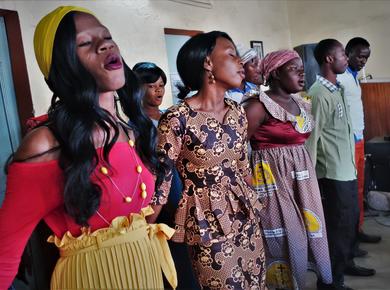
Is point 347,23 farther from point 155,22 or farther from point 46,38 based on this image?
point 46,38

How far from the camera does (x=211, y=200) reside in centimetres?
144

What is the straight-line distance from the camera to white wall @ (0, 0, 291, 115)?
2.63m

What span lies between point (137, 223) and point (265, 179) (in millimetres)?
1143

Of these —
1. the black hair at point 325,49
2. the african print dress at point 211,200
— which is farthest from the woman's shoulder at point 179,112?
the black hair at point 325,49

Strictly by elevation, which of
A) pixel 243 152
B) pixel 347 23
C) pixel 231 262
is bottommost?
pixel 231 262

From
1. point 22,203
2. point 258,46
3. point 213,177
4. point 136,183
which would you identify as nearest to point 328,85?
point 213,177

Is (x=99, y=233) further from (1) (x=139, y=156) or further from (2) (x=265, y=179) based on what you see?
(2) (x=265, y=179)

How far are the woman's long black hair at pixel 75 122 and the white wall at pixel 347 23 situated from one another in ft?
16.4

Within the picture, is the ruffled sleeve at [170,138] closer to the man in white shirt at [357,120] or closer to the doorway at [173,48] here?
the man in white shirt at [357,120]

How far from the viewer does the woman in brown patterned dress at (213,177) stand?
142 centimetres

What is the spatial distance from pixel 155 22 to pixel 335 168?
2216mm

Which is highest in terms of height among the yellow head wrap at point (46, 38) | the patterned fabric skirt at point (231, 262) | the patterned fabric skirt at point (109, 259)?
the yellow head wrap at point (46, 38)

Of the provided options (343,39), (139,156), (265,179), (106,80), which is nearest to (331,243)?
(265,179)

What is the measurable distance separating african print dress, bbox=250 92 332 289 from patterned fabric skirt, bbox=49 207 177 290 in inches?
44.5
